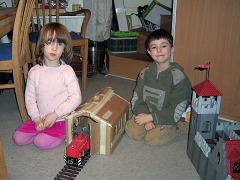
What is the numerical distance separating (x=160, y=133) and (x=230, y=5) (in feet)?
2.81

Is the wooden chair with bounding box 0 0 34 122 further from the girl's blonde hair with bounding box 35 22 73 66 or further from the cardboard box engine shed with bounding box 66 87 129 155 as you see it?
the cardboard box engine shed with bounding box 66 87 129 155

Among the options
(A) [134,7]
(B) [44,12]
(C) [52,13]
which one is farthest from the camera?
(A) [134,7]

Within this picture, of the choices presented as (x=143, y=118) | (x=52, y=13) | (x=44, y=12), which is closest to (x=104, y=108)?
(x=143, y=118)

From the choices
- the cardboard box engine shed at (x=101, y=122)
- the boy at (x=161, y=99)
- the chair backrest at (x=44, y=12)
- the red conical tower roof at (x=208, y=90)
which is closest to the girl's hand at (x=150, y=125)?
the boy at (x=161, y=99)

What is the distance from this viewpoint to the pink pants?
144 cm

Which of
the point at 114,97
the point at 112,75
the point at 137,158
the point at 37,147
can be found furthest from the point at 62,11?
the point at 137,158

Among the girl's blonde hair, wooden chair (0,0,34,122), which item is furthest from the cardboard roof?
wooden chair (0,0,34,122)

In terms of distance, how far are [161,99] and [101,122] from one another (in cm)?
42

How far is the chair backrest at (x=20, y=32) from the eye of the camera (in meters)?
1.51

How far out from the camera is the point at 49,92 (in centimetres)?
149

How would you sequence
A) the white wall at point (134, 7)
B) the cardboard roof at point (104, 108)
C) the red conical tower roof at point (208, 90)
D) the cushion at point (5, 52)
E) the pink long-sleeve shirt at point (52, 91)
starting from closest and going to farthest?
the red conical tower roof at point (208, 90) < the cardboard roof at point (104, 108) < the pink long-sleeve shirt at point (52, 91) < the cushion at point (5, 52) < the white wall at point (134, 7)

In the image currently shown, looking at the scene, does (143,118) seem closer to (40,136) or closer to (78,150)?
(78,150)

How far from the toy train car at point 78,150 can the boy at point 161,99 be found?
31cm

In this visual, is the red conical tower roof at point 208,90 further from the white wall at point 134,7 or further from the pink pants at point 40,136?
the white wall at point 134,7
